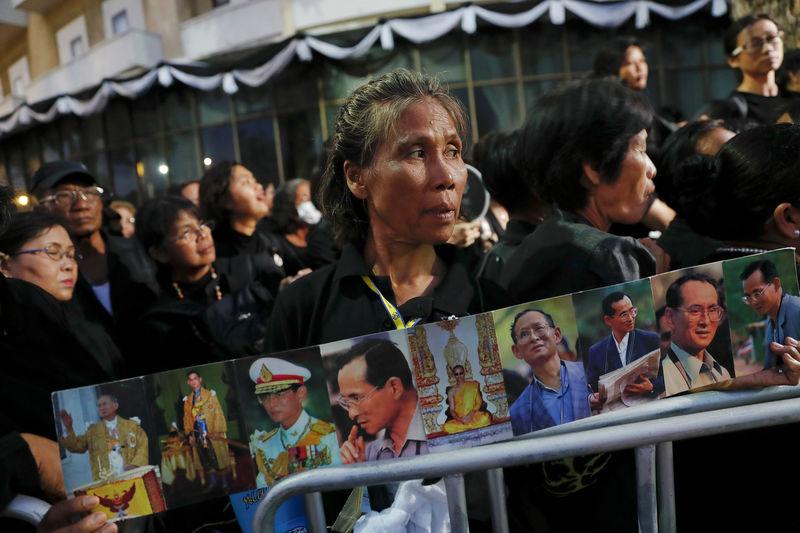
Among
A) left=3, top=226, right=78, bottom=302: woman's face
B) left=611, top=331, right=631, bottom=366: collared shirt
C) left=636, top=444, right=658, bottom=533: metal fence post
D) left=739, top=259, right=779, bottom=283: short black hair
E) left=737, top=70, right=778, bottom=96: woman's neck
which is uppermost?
left=737, top=70, right=778, bottom=96: woman's neck

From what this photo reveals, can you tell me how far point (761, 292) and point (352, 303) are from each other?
97 centimetres

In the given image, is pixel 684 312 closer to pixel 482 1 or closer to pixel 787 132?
pixel 787 132

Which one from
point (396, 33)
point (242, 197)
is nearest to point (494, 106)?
point (396, 33)

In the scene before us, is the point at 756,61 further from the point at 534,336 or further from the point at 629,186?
the point at 534,336

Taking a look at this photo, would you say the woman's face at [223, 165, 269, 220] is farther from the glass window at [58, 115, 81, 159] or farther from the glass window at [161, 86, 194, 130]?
the glass window at [58, 115, 81, 159]

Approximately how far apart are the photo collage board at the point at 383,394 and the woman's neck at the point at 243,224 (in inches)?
110

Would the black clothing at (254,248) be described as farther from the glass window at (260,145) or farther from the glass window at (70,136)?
the glass window at (70,136)

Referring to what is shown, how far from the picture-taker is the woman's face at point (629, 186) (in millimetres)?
1841

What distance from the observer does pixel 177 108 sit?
13867 mm

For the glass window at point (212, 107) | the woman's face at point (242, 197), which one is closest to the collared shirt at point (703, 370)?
the woman's face at point (242, 197)

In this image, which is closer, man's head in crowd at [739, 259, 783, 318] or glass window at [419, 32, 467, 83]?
man's head in crowd at [739, 259, 783, 318]

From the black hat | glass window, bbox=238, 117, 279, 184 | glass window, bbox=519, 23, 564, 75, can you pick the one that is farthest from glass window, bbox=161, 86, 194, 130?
the black hat

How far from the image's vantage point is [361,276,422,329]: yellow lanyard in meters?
1.49

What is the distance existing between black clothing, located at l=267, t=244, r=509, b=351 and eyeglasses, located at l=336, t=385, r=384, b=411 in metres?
0.29
